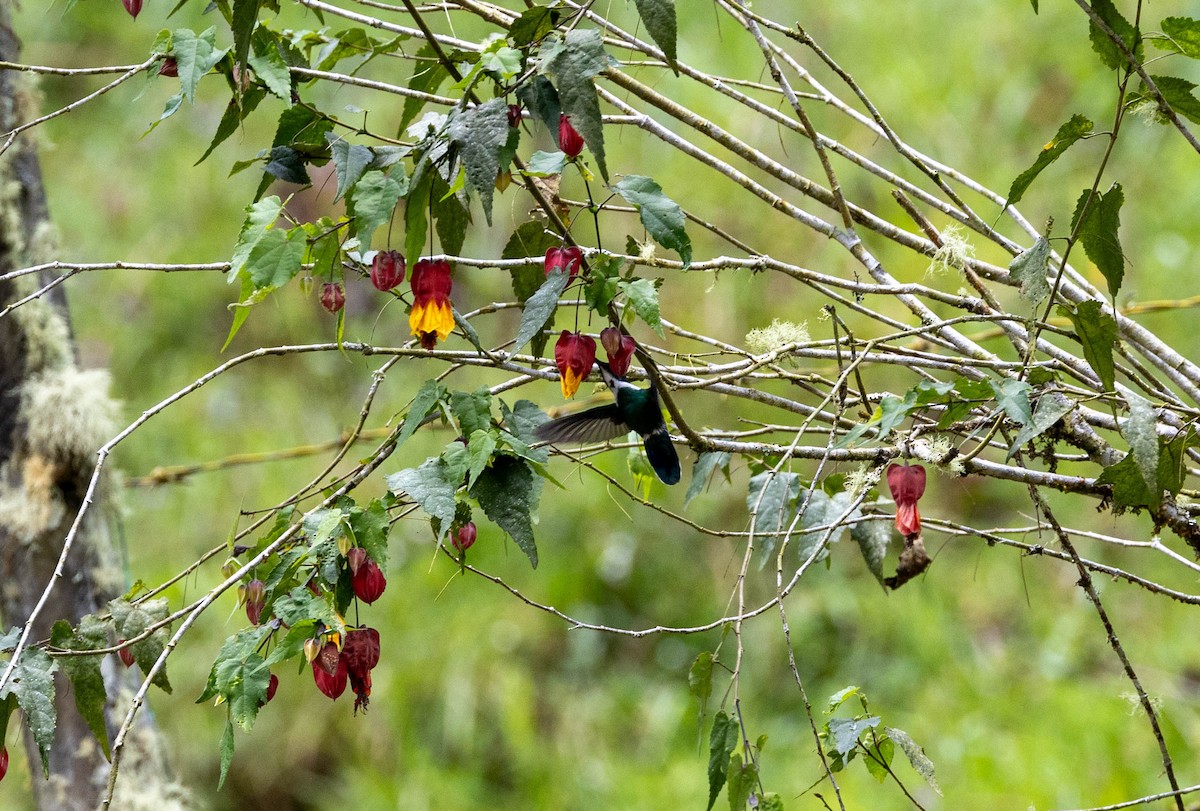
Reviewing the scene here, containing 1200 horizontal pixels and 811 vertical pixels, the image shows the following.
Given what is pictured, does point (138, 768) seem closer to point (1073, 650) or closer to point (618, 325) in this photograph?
point (618, 325)

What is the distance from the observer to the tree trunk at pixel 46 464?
5.14 ft

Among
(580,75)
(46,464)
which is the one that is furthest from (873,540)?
(46,464)

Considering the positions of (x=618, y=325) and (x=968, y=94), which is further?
(x=968, y=94)

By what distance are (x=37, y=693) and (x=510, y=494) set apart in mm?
382

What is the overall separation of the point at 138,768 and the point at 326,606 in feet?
3.49

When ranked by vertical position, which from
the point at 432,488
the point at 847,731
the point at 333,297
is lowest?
the point at 847,731

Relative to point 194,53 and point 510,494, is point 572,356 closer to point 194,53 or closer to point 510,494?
point 510,494

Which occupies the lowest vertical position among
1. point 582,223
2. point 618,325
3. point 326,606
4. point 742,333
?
point 326,606

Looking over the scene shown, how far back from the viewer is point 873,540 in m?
1.17

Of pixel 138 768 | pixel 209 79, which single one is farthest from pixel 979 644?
pixel 209 79

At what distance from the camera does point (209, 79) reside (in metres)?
4.25

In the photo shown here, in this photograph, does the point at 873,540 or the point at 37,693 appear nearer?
the point at 37,693

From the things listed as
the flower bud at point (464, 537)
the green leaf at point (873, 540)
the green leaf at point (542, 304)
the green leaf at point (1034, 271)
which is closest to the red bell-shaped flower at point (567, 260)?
the green leaf at point (542, 304)

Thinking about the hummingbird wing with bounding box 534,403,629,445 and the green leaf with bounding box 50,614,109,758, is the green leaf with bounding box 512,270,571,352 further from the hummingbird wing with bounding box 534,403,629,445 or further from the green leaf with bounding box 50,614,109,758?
the green leaf with bounding box 50,614,109,758
